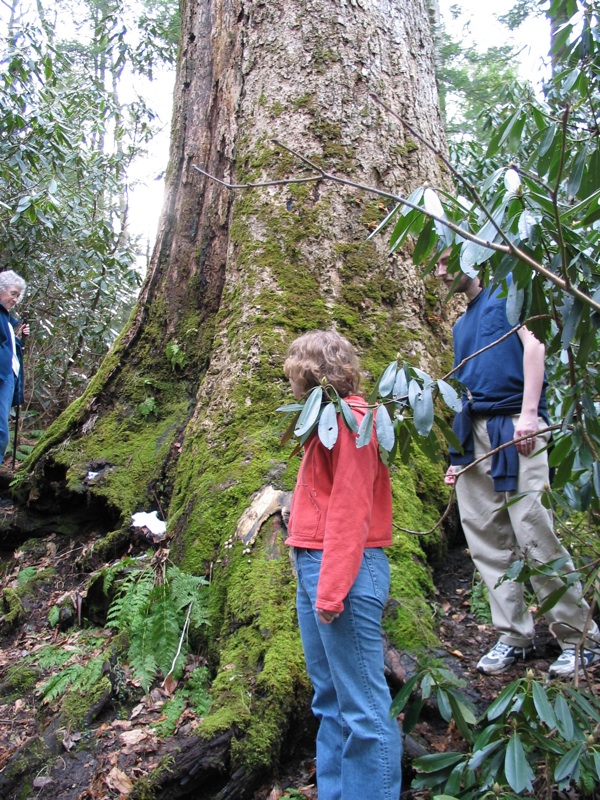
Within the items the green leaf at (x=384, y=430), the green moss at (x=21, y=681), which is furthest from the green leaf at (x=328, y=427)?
the green moss at (x=21, y=681)

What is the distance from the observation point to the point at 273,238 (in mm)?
4098

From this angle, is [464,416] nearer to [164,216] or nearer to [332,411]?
[332,411]

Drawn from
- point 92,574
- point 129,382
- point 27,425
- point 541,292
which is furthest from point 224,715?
point 27,425

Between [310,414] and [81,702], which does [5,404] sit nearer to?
[81,702]

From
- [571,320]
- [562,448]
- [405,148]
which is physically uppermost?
[405,148]

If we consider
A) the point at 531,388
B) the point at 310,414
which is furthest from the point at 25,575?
the point at 531,388

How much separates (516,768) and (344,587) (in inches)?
27.0

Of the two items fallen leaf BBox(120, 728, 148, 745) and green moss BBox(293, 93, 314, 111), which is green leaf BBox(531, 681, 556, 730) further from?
green moss BBox(293, 93, 314, 111)

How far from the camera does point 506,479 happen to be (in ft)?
9.37

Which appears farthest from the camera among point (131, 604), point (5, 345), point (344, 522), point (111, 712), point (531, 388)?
point (5, 345)

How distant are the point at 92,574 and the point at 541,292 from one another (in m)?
3.13

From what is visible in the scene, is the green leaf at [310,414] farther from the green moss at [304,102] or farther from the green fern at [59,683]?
the green moss at [304,102]

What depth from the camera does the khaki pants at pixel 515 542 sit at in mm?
2713

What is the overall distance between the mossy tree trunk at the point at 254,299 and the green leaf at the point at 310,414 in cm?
131
